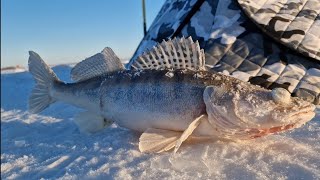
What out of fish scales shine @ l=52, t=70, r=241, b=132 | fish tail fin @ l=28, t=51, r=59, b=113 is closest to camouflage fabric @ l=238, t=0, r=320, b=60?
fish scales shine @ l=52, t=70, r=241, b=132

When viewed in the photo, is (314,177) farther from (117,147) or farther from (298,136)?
→ (117,147)

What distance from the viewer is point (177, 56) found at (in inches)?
81.4

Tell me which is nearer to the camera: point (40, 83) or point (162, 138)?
point (162, 138)

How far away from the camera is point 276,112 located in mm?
1688

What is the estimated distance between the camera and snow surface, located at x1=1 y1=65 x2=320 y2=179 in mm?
1614

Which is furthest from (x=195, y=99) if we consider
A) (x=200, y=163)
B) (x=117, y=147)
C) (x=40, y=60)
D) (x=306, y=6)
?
(x=306, y=6)

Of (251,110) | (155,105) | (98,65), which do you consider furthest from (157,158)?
(98,65)

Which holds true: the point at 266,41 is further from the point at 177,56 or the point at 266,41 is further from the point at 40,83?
the point at 40,83

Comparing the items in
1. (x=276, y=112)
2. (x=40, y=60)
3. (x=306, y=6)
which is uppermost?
(x=306, y=6)

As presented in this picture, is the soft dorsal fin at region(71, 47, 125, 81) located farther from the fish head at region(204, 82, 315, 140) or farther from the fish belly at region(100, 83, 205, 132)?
the fish head at region(204, 82, 315, 140)

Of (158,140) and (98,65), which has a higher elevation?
(98,65)

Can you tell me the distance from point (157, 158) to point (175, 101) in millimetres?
289

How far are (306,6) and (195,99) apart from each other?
5.95 feet

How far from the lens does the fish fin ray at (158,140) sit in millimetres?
1861
